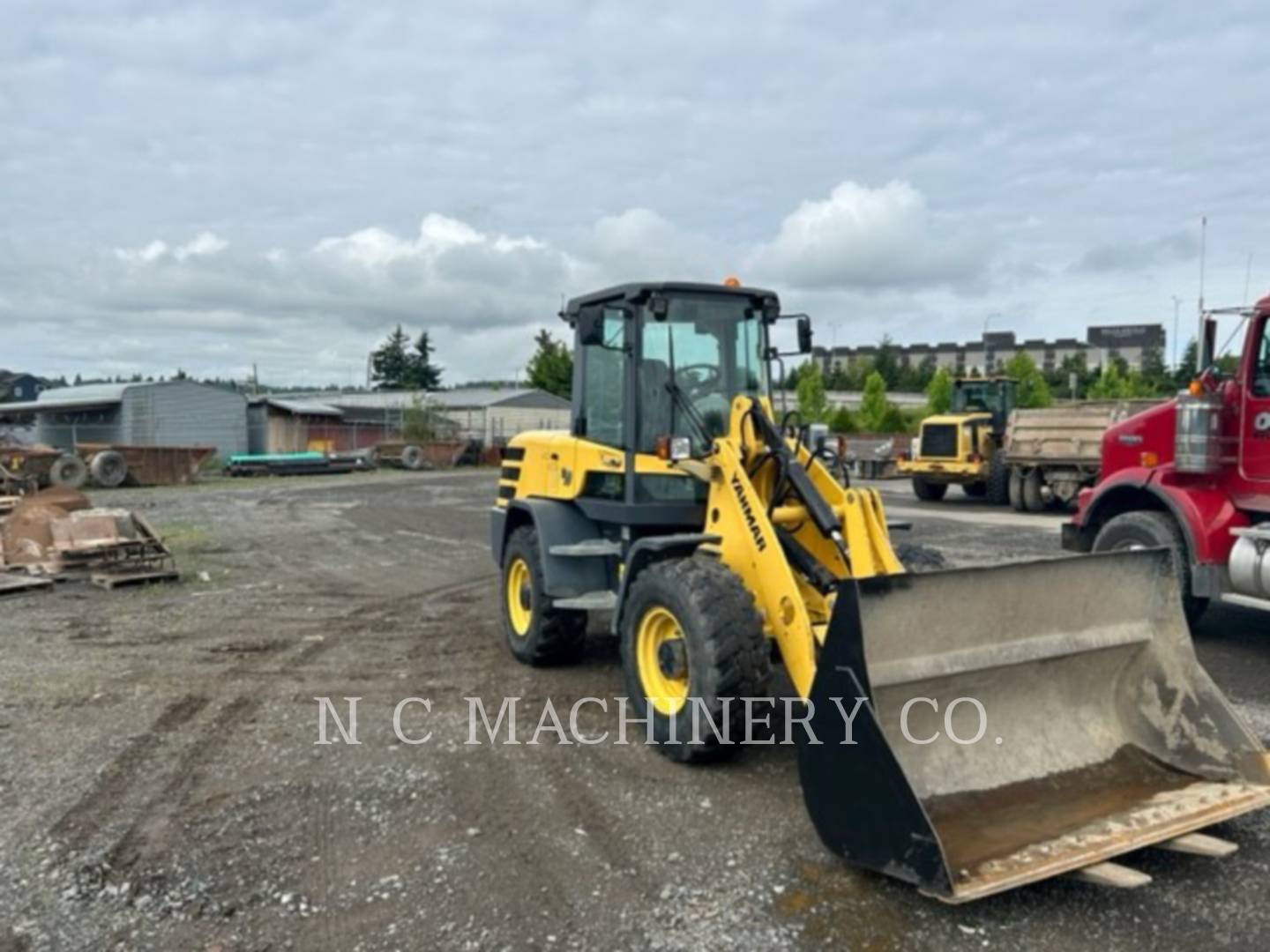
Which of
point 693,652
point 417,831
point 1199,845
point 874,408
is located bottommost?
point 417,831

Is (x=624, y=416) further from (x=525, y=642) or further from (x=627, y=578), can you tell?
(x=525, y=642)

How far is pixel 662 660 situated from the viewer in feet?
16.2

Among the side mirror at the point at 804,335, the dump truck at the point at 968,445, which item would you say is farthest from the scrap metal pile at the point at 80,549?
the dump truck at the point at 968,445

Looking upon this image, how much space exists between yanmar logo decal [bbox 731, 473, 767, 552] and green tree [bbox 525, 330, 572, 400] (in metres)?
51.5

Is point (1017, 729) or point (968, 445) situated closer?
point (1017, 729)

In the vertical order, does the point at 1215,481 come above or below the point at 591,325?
below

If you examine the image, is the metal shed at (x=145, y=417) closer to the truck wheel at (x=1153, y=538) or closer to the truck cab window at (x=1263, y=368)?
the truck wheel at (x=1153, y=538)

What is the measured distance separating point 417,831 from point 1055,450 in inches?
653

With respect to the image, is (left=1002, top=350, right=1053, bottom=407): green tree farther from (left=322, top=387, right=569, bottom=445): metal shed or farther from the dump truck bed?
the dump truck bed

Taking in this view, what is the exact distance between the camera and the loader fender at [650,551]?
16.6 ft

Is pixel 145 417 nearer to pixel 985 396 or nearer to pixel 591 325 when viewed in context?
pixel 985 396

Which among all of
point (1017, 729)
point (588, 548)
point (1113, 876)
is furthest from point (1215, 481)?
point (1113, 876)

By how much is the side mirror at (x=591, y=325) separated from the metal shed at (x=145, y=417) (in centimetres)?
3250

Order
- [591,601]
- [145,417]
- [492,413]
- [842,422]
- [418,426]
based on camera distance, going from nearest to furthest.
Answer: [591,601] < [145,417] < [418,426] < [842,422] < [492,413]
